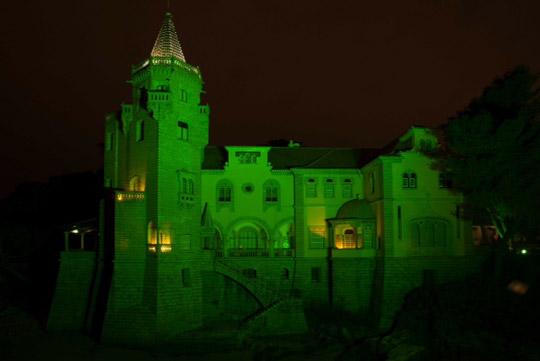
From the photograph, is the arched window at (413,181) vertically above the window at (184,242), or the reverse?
the arched window at (413,181)

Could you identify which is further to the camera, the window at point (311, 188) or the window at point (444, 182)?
the window at point (311, 188)

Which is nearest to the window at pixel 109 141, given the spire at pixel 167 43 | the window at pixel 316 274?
the spire at pixel 167 43

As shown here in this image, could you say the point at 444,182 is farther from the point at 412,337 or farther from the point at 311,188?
the point at 412,337

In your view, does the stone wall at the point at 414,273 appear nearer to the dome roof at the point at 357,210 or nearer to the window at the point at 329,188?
the dome roof at the point at 357,210

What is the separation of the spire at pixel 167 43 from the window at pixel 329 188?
15315 mm

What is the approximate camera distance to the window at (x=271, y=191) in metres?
42.1

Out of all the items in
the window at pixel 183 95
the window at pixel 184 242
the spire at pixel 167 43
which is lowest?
the window at pixel 184 242

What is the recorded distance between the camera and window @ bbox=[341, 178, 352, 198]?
4194 cm

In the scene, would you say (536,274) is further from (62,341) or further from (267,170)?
(62,341)

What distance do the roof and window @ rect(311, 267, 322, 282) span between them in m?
8.44

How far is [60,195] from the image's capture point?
2361 inches

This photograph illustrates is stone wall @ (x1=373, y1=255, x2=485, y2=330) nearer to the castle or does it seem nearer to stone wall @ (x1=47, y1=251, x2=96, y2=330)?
the castle

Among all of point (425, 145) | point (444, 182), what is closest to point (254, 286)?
point (444, 182)

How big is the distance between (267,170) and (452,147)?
14.9 metres
